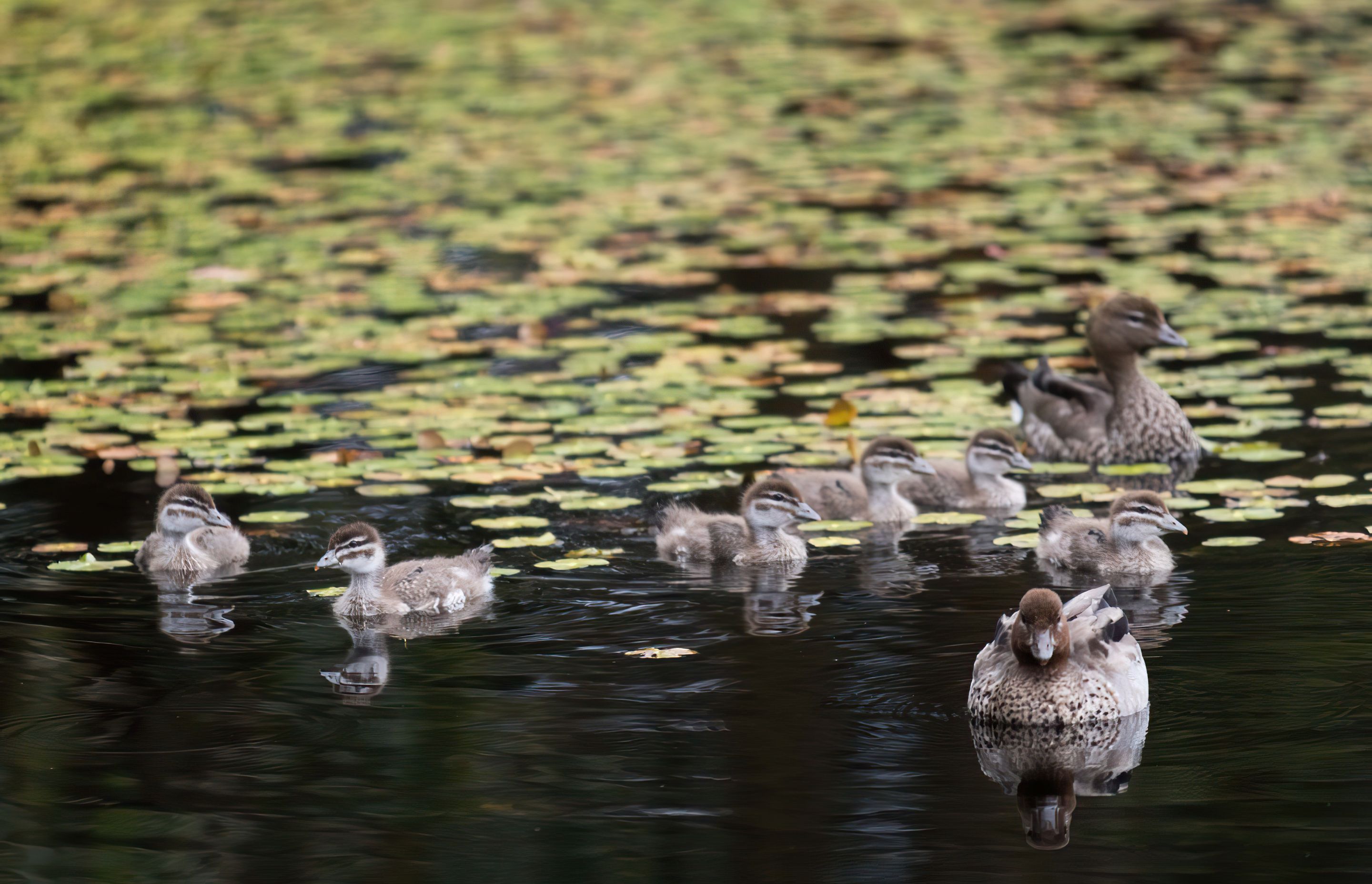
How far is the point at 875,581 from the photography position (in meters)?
8.32

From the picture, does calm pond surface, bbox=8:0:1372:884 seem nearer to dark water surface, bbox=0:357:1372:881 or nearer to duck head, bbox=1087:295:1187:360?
dark water surface, bbox=0:357:1372:881

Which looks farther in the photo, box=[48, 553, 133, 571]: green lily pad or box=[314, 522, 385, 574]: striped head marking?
box=[48, 553, 133, 571]: green lily pad

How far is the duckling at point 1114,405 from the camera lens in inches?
397

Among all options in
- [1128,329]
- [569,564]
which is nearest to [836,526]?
[569,564]

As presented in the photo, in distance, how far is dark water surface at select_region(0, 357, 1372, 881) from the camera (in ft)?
18.5

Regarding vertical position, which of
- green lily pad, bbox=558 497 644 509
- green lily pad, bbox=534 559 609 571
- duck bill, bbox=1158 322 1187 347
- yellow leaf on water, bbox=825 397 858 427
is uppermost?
duck bill, bbox=1158 322 1187 347

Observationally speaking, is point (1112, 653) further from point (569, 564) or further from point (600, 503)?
point (600, 503)

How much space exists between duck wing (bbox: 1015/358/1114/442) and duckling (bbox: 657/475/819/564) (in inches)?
86.2

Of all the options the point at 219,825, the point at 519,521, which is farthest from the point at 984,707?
the point at 519,521

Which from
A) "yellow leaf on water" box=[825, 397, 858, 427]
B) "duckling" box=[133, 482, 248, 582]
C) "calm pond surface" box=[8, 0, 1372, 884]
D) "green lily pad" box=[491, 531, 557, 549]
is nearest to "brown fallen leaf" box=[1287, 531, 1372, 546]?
"calm pond surface" box=[8, 0, 1372, 884]

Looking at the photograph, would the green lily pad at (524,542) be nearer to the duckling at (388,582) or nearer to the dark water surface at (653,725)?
the dark water surface at (653,725)

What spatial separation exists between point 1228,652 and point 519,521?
3.41 meters

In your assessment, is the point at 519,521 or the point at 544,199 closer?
the point at 519,521

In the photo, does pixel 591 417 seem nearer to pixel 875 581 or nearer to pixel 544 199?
pixel 875 581
